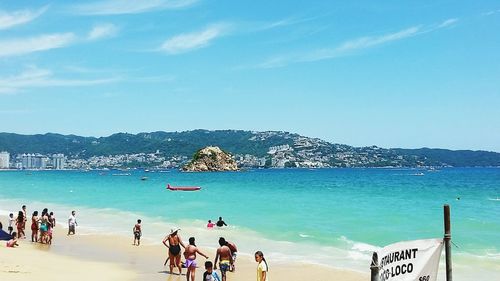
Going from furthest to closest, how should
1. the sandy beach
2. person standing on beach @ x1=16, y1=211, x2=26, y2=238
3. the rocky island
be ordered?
the rocky island, person standing on beach @ x1=16, y1=211, x2=26, y2=238, the sandy beach

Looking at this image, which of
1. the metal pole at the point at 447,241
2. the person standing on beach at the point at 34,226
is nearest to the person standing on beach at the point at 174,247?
the metal pole at the point at 447,241

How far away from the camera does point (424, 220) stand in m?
37.1

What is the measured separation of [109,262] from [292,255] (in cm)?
727

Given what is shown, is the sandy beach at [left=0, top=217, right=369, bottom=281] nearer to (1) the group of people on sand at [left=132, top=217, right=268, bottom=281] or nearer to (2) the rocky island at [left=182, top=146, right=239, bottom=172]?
(1) the group of people on sand at [left=132, top=217, right=268, bottom=281]

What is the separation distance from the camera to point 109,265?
19.0m

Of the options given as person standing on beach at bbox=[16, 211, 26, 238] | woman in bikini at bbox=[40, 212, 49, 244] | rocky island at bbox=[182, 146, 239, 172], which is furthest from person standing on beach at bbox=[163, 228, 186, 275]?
rocky island at bbox=[182, 146, 239, 172]

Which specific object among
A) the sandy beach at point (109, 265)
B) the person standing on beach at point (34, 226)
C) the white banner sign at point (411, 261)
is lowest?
the sandy beach at point (109, 265)

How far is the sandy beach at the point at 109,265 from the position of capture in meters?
16.5

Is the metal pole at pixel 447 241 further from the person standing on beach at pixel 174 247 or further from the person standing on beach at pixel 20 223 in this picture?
the person standing on beach at pixel 20 223

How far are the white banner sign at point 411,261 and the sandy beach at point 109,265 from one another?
926cm

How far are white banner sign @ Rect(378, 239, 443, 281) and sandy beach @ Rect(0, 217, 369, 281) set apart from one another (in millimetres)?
9255

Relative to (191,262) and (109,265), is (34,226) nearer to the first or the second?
(109,265)

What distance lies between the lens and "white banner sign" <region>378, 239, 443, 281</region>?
7660 millimetres

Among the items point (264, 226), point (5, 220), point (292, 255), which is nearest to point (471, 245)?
point (292, 255)
